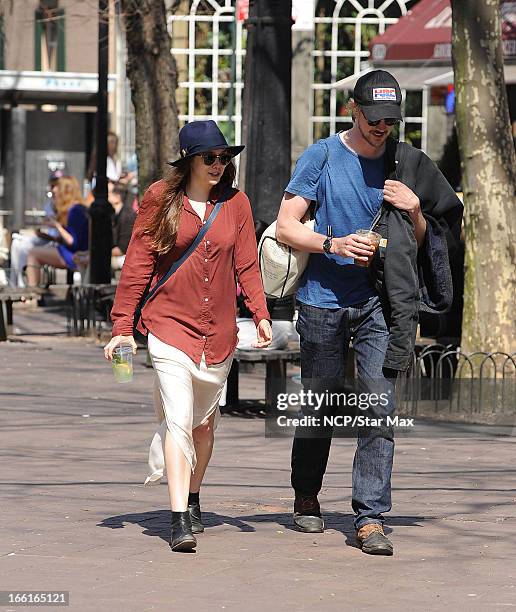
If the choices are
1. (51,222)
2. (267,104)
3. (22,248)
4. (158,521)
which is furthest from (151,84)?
(158,521)

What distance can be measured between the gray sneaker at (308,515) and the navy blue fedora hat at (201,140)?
152cm

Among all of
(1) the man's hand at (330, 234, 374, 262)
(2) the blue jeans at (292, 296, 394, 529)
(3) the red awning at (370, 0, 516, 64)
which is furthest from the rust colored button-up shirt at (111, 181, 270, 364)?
(3) the red awning at (370, 0, 516, 64)

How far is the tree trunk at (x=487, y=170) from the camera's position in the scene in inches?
421

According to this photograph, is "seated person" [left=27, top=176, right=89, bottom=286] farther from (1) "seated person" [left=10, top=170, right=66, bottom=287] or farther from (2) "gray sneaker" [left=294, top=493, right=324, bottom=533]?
(2) "gray sneaker" [left=294, top=493, right=324, bottom=533]

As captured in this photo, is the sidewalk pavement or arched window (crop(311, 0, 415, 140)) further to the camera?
arched window (crop(311, 0, 415, 140))


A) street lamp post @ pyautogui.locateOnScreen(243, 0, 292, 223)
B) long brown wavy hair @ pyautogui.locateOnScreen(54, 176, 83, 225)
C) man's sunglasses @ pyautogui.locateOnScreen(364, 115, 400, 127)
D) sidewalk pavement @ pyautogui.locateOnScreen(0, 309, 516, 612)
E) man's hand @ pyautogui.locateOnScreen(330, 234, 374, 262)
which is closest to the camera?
sidewalk pavement @ pyautogui.locateOnScreen(0, 309, 516, 612)

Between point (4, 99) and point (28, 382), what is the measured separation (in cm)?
2374

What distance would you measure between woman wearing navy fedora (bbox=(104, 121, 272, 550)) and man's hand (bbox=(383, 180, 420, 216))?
63 centimetres

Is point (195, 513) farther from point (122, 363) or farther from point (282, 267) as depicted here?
point (282, 267)

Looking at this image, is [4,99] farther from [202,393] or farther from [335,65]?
[202,393]

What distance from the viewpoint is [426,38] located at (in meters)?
19.1

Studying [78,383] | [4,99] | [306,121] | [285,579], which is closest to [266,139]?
[78,383]

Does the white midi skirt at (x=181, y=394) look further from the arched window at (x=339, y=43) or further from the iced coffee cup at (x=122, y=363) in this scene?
the arched window at (x=339, y=43)

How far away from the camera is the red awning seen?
1818 cm
